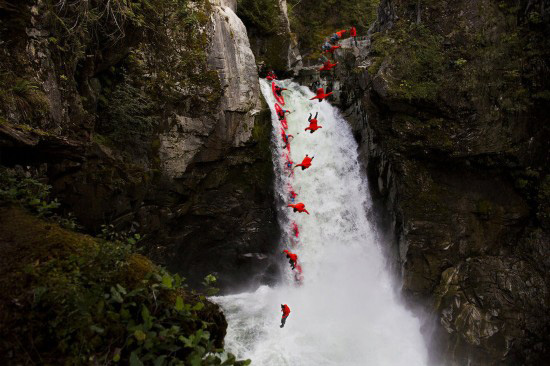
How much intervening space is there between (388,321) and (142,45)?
31.6ft

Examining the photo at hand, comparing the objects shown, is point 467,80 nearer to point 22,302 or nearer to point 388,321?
point 388,321

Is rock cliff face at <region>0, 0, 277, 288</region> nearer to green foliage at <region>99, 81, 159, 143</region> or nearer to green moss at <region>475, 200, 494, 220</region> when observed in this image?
green foliage at <region>99, 81, 159, 143</region>

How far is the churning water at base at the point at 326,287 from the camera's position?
8.17 meters

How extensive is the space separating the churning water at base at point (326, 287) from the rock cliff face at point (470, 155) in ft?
3.59

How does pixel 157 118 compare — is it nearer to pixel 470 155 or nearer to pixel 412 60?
pixel 412 60

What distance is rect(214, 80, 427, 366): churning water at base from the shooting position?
26.8 feet

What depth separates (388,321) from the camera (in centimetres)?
925

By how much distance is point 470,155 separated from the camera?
893cm

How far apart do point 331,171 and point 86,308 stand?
10226 mm

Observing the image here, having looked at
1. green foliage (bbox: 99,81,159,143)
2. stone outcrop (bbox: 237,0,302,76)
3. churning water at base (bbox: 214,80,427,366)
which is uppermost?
stone outcrop (bbox: 237,0,302,76)

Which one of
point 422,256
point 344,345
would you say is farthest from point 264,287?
point 422,256

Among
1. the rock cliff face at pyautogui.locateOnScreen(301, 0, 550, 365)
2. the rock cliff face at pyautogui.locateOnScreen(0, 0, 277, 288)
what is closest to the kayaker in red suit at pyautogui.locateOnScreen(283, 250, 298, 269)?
the rock cliff face at pyautogui.locateOnScreen(0, 0, 277, 288)

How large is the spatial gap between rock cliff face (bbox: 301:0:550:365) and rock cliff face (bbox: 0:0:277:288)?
424 cm

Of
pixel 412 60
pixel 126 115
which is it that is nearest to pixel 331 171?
pixel 412 60
